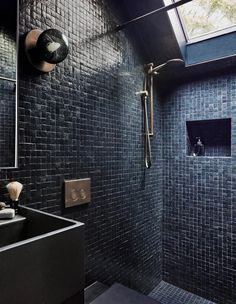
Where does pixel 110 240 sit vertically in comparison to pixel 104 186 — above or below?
below

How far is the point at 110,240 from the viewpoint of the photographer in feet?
6.17

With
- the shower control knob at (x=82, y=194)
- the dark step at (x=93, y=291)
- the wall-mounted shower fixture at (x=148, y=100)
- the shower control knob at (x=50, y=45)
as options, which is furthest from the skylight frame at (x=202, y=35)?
the dark step at (x=93, y=291)

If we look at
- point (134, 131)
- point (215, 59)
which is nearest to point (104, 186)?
point (134, 131)

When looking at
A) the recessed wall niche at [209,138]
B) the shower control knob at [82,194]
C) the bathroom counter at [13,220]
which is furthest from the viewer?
the recessed wall niche at [209,138]

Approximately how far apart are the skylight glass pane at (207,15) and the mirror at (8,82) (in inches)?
61.9

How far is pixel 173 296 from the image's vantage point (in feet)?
7.68

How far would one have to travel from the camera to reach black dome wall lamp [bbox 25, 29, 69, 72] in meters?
1.28

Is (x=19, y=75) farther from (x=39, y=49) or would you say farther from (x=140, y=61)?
(x=140, y=61)

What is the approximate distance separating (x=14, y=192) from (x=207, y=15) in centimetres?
215

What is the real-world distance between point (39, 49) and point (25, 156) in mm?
590

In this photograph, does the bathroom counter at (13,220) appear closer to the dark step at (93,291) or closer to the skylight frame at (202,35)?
the dark step at (93,291)

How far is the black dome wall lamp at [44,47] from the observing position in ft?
4.20

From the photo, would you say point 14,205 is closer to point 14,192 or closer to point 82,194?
point 14,192

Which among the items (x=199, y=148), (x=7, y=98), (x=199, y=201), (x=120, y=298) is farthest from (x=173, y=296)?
(x=7, y=98)
